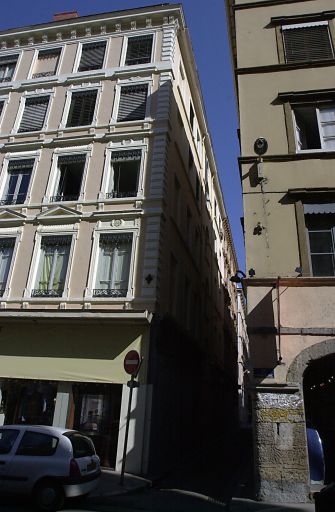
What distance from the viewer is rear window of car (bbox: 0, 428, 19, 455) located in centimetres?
752

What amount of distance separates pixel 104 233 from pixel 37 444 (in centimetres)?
792

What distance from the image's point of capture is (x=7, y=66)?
65.5ft

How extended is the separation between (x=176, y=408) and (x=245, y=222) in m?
8.01

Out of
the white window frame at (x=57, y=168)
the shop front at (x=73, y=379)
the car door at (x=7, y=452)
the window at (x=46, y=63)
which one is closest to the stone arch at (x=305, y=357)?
the shop front at (x=73, y=379)

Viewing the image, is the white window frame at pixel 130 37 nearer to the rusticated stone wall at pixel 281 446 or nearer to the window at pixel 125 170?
the window at pixel 125 170

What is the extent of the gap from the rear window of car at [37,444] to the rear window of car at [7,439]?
→ 19cm

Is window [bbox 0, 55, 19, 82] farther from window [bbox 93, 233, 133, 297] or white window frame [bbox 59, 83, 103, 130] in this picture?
window [bbox 93, 233, 133, 297]

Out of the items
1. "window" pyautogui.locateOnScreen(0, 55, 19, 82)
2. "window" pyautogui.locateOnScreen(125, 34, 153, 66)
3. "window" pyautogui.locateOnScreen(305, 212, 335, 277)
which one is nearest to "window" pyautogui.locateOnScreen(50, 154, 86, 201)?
"window" pyautogui.locateOnScreen(125, 34, 153, 66)

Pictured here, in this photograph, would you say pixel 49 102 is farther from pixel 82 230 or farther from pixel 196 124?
pixel 196 124

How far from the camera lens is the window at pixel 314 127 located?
1093 cm

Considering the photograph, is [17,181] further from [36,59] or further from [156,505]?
[156,505]

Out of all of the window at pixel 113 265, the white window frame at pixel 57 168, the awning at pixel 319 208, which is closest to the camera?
the awning at pixel 319 208

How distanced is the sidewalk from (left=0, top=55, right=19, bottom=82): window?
18.1 meters

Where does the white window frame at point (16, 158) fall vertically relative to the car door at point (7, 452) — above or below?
above
